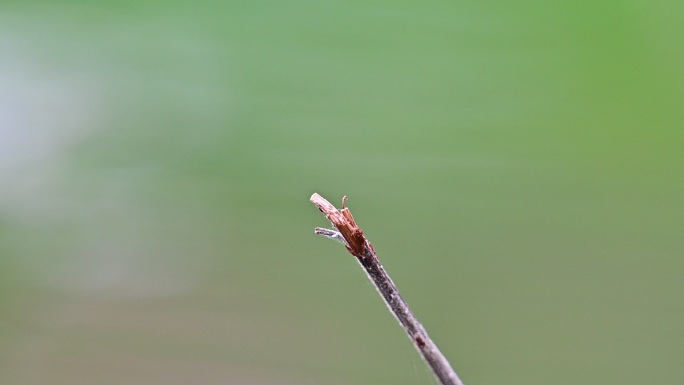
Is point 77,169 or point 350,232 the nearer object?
point 350,232

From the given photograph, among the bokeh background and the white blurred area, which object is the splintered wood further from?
the white blurred area

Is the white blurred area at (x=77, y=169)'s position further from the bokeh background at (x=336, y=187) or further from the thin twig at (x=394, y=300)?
the thin twig at (x=394, y=300)

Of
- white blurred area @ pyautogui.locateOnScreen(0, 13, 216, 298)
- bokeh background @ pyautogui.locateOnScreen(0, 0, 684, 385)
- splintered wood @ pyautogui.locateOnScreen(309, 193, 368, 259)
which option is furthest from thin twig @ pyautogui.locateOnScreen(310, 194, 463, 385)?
white blurred area @ pyautogui.locateOnScreen(0, 13, 216, 298)

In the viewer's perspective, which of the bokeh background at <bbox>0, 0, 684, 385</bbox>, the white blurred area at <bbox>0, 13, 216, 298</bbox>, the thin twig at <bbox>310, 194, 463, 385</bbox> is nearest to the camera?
the thin twig at <bbox>310, 194, 463, 385</bbox>

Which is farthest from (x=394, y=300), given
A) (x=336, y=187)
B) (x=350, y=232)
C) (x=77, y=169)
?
(x=77, y=169)

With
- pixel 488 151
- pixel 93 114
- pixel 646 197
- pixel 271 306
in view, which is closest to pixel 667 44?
pixel 646 197

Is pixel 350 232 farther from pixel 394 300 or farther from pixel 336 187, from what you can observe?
pixel 336 187
